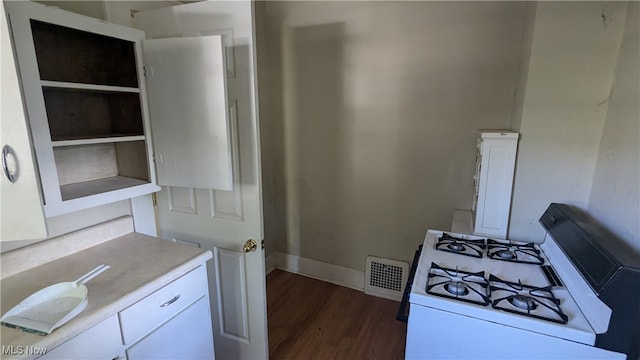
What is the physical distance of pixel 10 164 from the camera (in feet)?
2.69

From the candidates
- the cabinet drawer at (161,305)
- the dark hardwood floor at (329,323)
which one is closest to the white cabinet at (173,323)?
the cabinet drawer at (161,305)

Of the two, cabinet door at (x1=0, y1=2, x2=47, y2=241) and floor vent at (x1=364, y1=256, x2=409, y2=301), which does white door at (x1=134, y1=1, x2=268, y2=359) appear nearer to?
cabinet door at (x1=0, y1=2, x2=47, y2=241)

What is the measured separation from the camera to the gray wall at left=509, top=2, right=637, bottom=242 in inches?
51.9

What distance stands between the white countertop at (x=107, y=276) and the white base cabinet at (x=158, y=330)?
0.03 metres

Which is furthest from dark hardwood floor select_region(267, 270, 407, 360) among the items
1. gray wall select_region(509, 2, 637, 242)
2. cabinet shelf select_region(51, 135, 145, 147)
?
cabinet shelf select_region(51, 135, 145, 147)

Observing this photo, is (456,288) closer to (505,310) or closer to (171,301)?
(505,310)

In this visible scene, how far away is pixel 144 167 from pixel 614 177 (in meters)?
2.11

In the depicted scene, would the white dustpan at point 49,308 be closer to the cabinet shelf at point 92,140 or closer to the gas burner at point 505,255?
the cabinet shelf at point 92,140

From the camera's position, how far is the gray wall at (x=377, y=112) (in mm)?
2059

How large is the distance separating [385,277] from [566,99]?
1.77 meters

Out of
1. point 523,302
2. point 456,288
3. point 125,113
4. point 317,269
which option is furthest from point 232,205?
point 317,269

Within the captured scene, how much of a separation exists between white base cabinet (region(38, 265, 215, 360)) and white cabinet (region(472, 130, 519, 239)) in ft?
4.94

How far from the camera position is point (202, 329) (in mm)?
1406

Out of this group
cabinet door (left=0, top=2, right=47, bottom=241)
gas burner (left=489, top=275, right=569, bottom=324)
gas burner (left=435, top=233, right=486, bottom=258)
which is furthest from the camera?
gas burner (left=435, top=233, right=486, bottom=258)
